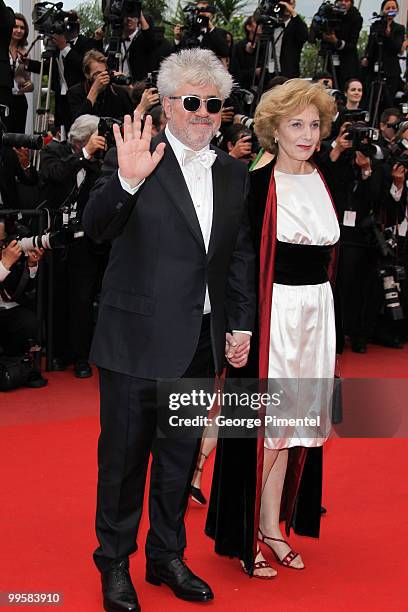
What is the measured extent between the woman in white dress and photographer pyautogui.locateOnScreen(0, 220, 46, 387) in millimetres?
2762

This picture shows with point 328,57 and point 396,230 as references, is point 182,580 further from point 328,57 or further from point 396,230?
point 328,57

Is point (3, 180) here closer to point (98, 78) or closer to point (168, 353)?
point (98, 78)

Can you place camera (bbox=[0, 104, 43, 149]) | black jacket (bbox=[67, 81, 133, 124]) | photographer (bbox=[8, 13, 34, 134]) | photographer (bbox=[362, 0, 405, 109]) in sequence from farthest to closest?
photographer (bbox=[362, 0, 405, 109]) → photographer (bbox=[8, 13, 34, 134]) → black jacket (bbox=[67, 81, 133, 124]) → camera (bbox=[0, 104, 43, 149])

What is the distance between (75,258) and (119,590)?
11.9 feet

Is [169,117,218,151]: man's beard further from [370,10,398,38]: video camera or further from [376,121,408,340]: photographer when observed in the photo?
[370,10,398,38]: video camera

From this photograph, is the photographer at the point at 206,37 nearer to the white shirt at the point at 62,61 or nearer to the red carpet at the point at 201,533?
the white shirt at the point at 62,61

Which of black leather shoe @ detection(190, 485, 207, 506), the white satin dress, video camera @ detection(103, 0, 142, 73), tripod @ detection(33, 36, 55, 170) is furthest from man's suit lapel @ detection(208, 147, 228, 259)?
video camera @ detection(103, 0, 142, 73)

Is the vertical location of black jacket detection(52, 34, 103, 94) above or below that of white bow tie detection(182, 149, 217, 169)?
above

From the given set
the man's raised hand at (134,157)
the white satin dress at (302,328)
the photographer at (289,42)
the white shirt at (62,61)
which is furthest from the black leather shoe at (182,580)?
the photographer at (289,42)

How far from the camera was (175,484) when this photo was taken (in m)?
3.17

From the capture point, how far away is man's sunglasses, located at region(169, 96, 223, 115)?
292 centimetres

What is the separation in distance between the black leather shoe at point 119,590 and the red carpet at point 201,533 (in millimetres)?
76

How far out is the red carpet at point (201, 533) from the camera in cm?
323

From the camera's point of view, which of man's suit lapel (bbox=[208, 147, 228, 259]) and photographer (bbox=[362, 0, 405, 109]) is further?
photographer (bbox=[362, 0, 405, 109])
